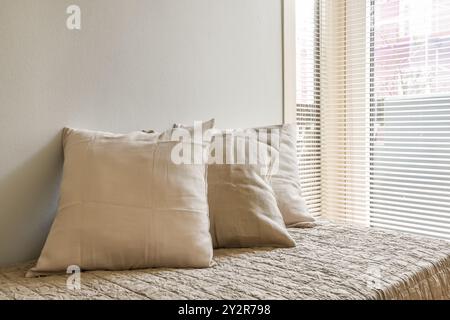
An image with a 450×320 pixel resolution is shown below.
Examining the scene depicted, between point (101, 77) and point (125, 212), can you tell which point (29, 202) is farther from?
point (101, 77)

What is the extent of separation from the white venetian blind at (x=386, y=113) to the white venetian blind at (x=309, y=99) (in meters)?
0.04

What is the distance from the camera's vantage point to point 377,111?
7.66ft

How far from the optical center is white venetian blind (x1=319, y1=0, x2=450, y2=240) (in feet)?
6.87

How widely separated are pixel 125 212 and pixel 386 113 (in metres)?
1.61

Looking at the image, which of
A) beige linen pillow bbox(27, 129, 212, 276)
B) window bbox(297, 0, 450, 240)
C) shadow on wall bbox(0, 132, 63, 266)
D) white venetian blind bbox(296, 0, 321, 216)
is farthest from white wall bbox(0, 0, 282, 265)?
window bbox(297, 0, 450, 240)

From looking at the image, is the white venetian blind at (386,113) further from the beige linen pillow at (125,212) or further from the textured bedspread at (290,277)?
the beige linen pillow at (125,212)

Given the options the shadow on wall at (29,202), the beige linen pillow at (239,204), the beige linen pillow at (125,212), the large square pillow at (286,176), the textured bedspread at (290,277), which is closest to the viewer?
the textured bedspread at (290,277)

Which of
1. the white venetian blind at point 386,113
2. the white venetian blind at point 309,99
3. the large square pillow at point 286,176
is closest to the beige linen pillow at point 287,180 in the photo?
the large square pillow at point 286,176

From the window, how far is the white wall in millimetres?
574

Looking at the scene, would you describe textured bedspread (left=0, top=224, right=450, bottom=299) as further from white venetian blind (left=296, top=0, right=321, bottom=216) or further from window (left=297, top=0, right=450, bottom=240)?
white venetian blind (left=296, top=0, right=321, bottom=216)

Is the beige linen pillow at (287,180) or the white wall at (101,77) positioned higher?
the white wall at (101,77)

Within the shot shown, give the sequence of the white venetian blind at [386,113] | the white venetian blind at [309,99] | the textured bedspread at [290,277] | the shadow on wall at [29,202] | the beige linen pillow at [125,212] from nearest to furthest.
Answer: the textured bedspread at [290,277] → the beige linen pillow at [125,212] → the shadow on wall at [29,202] → the white venetian blind at [386,113] → the white venetian blind at [309,99]

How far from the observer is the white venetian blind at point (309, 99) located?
235 centimetres
